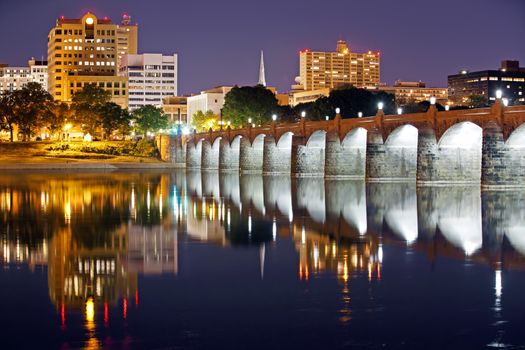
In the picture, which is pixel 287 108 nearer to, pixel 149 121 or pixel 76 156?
pixel 149 121

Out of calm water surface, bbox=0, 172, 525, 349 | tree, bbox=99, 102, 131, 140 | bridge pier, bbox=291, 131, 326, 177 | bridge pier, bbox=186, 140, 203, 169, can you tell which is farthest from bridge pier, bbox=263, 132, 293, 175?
tree, bbox=99, 102, 131, 140

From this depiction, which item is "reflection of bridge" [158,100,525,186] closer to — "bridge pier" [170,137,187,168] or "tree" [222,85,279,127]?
"bridge pier" [170,137,187,168]

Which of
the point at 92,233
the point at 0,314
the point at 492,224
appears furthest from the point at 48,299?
the point at 492,224

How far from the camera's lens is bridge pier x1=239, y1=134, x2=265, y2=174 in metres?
101

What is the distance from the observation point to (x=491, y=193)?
5138 centimetres

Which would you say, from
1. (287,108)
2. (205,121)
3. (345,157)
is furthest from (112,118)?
(345,157)

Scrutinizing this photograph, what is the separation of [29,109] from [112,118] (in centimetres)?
1580

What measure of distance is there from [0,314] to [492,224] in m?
22.1

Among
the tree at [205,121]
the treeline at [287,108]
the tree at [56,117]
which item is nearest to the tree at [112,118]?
the tree at [56,117]

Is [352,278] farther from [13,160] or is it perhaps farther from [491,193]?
[13,160]

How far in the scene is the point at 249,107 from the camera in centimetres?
14238

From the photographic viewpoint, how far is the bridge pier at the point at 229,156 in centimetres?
10981

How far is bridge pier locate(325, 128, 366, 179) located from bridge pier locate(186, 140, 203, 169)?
170 ft

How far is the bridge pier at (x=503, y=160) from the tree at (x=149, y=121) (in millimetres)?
118989
